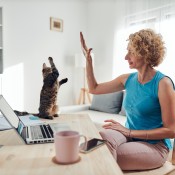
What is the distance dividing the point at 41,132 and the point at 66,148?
354 millimetres

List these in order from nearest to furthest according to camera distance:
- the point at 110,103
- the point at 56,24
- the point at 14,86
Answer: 1. the point at 110,103
2. the point at 14,86
3. the point at 56,24

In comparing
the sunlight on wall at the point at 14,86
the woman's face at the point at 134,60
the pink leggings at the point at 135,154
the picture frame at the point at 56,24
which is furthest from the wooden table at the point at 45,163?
the picture frame at the point at 56,24

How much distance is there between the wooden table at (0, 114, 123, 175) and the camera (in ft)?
Answer: 2.14

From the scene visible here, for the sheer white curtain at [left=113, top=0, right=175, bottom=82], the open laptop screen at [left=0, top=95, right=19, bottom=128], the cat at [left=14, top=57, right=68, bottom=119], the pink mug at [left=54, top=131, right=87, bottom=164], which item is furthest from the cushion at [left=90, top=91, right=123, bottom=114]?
the pink mug at [left=54, top=131, right=87, bottom=164]

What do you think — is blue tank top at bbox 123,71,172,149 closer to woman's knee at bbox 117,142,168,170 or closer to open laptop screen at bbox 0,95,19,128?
woman's knee at bbox 117,142,168,170

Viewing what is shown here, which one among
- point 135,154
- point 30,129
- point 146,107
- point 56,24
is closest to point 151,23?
point 56,24

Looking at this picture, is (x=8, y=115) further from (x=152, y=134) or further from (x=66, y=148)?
(x=152, y=134)

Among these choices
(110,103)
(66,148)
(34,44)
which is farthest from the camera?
(34,44)

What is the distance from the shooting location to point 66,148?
695 millimetres

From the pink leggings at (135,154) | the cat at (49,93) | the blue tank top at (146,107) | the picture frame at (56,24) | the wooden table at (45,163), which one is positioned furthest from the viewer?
the picture frame at (56,24)

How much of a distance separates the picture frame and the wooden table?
3311 millimetres

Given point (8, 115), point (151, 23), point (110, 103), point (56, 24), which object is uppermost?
point (56, 24)

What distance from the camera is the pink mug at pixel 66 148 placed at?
686 mm

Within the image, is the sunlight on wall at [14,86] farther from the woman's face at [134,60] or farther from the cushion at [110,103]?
the woman's face at [134,60]
